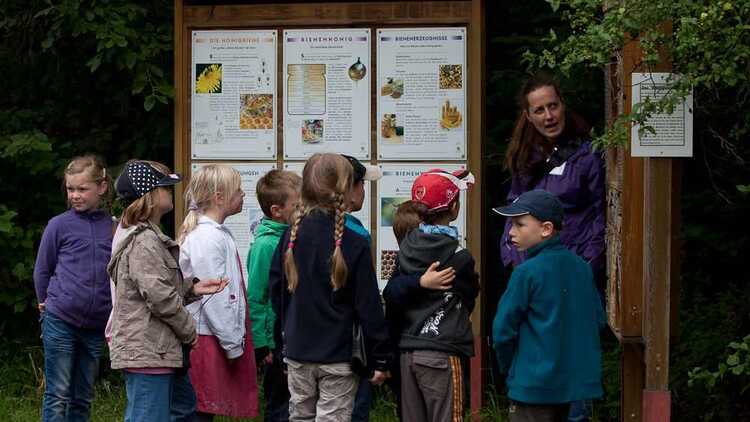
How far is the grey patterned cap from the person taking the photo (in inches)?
223

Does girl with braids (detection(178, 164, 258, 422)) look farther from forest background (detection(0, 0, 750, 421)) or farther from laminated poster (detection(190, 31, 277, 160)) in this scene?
forest background (detection(0, 0, 750, 421))

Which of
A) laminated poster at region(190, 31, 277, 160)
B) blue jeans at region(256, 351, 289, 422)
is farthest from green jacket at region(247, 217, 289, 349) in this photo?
laminated poster at region(190, 31, 277, 160)

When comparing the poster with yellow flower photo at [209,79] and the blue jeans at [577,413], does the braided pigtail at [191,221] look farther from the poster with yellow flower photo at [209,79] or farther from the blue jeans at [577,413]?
the blue jeans at [577,413]

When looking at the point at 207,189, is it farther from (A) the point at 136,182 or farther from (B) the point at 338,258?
(B) the point at 338,258

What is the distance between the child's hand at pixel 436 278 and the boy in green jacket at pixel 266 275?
103cm

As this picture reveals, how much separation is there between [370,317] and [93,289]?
1947mm

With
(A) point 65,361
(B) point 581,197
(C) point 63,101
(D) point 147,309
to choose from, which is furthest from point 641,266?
(C) point 63,101

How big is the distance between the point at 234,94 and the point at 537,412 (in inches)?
130

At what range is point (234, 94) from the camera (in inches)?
299

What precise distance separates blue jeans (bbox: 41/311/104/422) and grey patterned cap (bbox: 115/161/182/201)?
124 cm

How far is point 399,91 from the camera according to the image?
745 centimetres

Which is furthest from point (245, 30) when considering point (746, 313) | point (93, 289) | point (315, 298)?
point (746, 313)

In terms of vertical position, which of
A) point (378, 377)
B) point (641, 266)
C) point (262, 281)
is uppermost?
point (641, 266)

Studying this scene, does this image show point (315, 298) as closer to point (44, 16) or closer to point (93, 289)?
point (93, 289)
